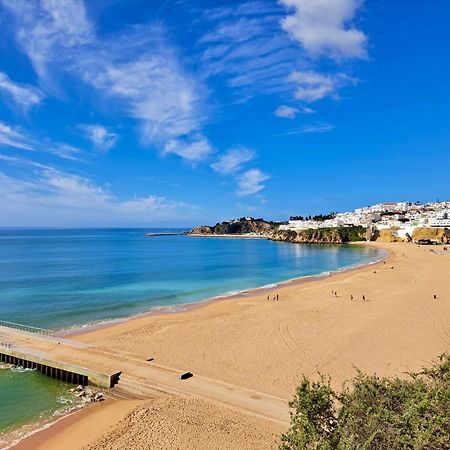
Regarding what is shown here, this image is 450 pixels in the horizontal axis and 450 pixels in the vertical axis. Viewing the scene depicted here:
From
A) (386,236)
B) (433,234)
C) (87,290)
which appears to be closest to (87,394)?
(87,290)

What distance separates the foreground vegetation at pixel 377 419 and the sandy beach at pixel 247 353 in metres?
3.35

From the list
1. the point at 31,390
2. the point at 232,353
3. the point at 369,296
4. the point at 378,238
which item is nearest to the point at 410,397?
the point at 232,353

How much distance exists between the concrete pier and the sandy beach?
0.94 metres

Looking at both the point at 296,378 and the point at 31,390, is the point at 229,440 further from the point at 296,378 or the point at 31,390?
the point at 31,390

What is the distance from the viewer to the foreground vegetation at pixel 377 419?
6.96 meters

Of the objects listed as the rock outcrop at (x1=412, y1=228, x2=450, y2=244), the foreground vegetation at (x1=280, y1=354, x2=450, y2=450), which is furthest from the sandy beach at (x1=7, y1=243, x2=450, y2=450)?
the rock outcrop at (x1=412, y1=228, x2=450, y2=244)

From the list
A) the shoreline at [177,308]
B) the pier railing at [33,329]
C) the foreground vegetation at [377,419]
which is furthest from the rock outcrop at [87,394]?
the foreground vegetation at [377,419]

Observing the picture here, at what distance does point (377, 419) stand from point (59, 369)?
13372 millimetres

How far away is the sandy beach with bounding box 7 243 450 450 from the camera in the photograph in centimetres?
1162

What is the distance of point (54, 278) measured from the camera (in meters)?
44.4

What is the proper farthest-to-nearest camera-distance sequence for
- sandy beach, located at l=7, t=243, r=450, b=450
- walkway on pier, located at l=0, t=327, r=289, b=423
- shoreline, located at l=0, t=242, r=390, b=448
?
walkway on pier, located at l=0, t=327, r=289, b=423 < shoreline, located at l=0, t=242, r=390, b=448 < sandy beach, located at l=7, t=243, r=450, b=450

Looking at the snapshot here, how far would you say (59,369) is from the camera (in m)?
16.4

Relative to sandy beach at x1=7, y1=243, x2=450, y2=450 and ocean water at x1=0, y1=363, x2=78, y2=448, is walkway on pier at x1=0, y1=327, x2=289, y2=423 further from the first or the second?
ocean water at x1=0, y1=363, x2=78, y2=448

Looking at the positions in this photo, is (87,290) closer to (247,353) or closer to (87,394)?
(247,353)
